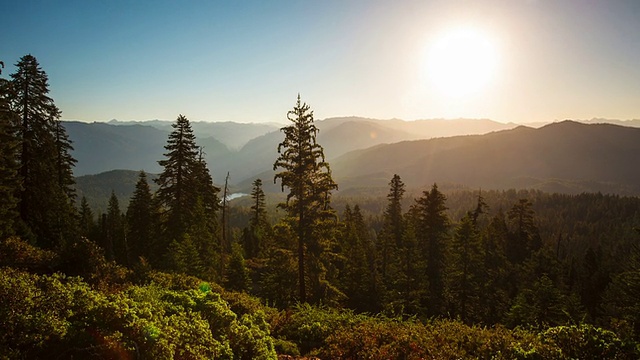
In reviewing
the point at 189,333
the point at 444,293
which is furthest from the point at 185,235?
the point at 444,293

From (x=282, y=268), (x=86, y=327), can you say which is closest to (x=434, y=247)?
(x=282, y=268)

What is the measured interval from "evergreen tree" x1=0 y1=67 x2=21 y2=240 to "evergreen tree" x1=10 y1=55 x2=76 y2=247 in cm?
95

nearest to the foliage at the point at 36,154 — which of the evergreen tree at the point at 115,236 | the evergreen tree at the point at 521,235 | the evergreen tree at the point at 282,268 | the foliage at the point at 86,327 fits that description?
the evergreen tree at the point at 115,236

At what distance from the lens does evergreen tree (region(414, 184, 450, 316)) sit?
113 feet

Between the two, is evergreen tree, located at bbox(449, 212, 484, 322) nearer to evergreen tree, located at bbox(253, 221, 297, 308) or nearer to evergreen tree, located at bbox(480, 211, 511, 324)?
evergreen tree, located at bbox(480, 211, 511, 324)

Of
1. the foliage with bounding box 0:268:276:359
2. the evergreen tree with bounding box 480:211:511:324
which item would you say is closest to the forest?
the foliage with bounding box 0:268:276:359

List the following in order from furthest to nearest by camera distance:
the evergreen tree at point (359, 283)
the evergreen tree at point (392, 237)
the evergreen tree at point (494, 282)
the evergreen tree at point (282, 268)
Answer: the evergreen tree at point (392, 237)
the evergreen tree at point (359, 283)
the evergreen tree at point (494, 282)
the evergreen tree at point (282, 268)

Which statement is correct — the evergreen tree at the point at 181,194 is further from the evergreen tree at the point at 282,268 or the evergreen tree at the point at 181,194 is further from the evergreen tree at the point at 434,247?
the evergreen tree at the point at 434,247

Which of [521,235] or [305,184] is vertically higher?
[305,184]

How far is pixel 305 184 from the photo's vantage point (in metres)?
21.5

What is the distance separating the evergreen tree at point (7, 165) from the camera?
2015 cm

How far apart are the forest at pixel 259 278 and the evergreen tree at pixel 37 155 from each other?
0.10m

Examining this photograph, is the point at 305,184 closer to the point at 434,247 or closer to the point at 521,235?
the point at 434,247

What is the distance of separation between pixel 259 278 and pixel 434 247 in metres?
20.6
